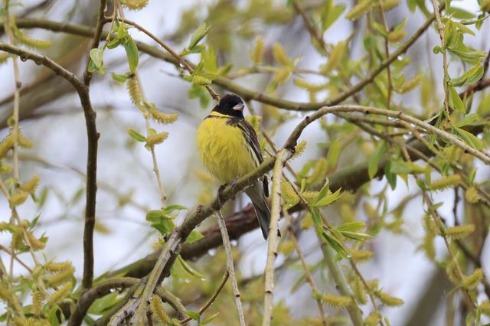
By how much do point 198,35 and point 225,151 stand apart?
136 centimetres

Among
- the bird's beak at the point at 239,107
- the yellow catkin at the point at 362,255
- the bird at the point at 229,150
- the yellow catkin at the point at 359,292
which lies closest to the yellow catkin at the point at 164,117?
the yellow catkin at the point at 362,255

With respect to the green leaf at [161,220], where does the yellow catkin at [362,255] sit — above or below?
below

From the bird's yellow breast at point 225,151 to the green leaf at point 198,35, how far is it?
4.23 feet

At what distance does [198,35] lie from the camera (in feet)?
7.84

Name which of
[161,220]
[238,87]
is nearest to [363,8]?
[238,87]

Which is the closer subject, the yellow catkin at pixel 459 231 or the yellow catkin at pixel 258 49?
the yellow catkin at pixel 459 231

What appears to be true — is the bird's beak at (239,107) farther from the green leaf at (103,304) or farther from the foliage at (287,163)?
the green leaf at (103,304)

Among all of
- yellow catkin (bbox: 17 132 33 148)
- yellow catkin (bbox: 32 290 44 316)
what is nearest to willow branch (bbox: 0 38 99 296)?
yellow catkin (bbox: 17 132 33 148)

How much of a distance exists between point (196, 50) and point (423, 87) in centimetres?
187

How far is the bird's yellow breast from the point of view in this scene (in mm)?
3707

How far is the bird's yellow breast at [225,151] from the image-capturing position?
3.71 metres

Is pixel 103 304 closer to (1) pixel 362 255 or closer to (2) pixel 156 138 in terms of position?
(2) pixel 156 138

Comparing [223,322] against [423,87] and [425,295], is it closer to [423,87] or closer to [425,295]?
[423,87]

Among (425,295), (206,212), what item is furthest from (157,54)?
(425,295)
